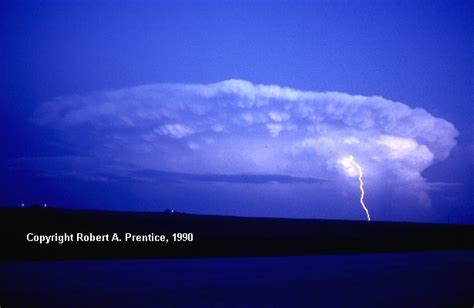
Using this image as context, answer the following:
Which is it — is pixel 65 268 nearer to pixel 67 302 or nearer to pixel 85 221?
pixel 67 302

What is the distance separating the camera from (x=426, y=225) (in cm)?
7694

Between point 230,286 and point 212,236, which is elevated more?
point 212,236

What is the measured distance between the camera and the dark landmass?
110 ft

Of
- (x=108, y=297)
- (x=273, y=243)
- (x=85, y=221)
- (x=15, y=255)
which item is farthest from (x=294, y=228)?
(x=108, y=297)

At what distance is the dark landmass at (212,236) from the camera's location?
3350 centimetres

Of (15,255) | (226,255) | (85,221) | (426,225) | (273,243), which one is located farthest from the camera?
(426,225)

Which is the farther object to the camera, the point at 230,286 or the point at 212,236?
the point at 212,236

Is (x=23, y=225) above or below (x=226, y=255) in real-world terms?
above

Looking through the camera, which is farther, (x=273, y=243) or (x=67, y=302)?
(x=273, y=243)

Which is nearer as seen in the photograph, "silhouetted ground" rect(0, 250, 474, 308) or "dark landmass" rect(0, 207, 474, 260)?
"silhouetted ground" rect(0, 250, 474, 308)

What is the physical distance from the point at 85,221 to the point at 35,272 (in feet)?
106

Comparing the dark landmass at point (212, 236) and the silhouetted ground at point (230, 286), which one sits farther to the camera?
the dark landmass at point (212, 236)

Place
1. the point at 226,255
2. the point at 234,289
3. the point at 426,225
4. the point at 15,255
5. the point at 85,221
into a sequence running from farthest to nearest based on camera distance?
the point at 426,225, the point at 85,221, the point at 226,255, the point at 15,255, the point at 234,289

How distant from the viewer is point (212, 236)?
48.3m
